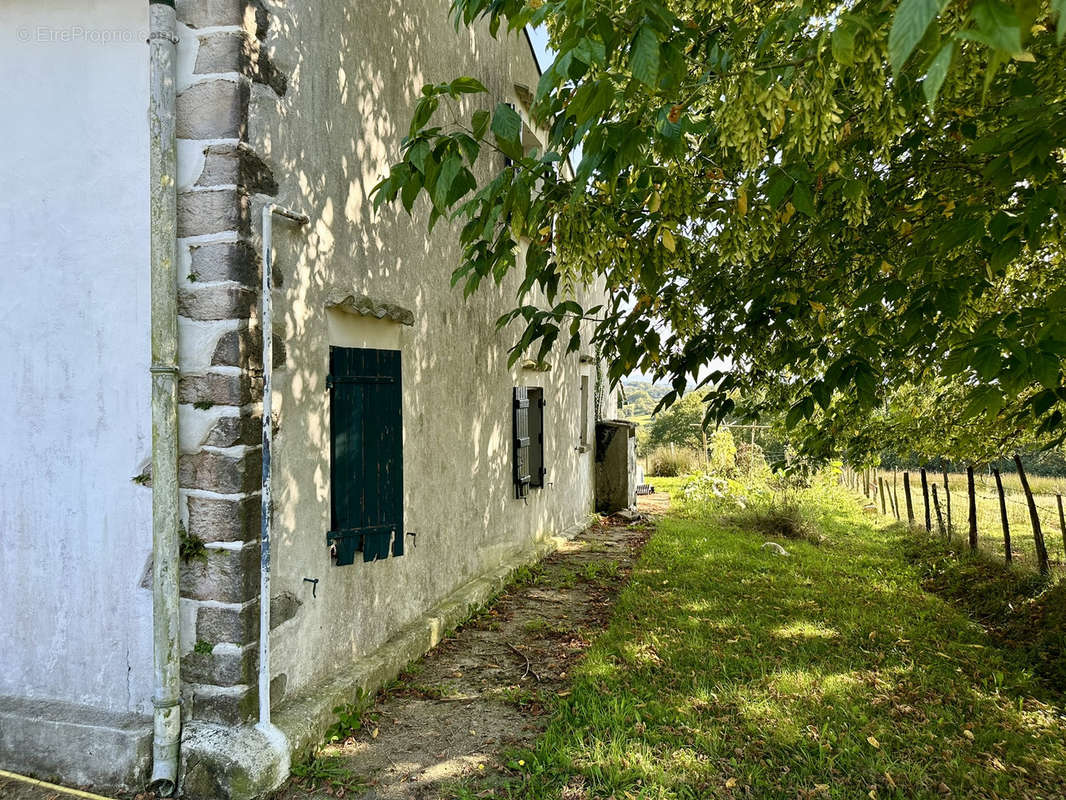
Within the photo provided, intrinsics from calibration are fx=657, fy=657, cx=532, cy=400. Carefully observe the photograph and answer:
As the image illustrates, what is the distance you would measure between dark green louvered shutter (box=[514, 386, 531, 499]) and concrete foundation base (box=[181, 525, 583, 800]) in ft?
9.28

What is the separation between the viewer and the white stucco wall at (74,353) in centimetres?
298

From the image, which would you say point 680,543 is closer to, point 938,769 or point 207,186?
point 938,769

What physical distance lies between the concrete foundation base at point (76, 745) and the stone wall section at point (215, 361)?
0.27 m

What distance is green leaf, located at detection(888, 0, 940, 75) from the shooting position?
3.50 feet

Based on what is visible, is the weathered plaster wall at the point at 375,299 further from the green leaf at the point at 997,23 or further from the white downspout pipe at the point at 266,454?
the green leaf at the point at 997,23

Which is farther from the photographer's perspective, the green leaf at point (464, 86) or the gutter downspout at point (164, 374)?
the gutter downspout at point (164, 374)

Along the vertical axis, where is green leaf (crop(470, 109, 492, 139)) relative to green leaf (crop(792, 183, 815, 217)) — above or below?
above

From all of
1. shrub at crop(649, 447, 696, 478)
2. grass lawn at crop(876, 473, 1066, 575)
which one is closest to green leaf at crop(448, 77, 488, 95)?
grass lawn at crop(876, 473, 1066, 575)

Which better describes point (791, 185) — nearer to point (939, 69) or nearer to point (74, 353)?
point (939, 69)

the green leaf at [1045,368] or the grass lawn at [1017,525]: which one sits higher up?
the green leaf at [1045,368]

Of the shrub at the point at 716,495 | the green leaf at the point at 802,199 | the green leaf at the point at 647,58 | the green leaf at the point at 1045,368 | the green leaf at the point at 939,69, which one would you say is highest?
the green leaf at the point at 647,58

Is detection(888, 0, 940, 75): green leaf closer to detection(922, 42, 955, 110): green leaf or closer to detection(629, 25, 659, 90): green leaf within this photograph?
detection(922, 42, 955, 110): green leaf

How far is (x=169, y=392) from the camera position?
2859mm

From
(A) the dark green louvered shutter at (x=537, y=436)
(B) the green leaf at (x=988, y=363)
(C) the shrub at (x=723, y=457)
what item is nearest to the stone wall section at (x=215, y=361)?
(B) the green leaf at (x=988, y=363)
